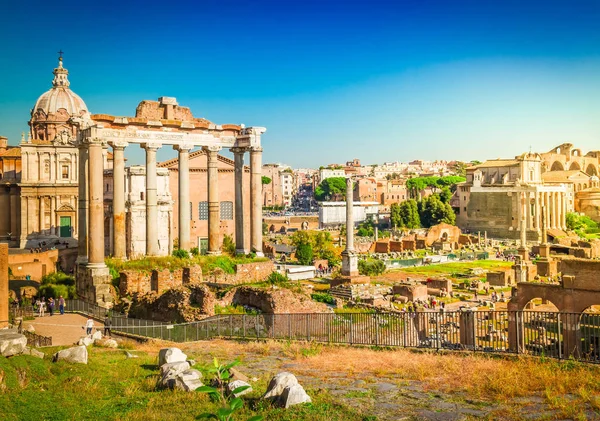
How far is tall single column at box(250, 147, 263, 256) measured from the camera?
24.9 meters

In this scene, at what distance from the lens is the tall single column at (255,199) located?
2489 centimetres

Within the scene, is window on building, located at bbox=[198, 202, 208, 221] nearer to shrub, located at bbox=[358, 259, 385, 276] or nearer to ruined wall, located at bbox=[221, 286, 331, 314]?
shrub, located at bbox=[358, 259, 385, 276]

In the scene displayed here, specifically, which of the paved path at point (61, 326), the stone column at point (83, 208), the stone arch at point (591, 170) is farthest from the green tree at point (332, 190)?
the paved path at point (61, 326)

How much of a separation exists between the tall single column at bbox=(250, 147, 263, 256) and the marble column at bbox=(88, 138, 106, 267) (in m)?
6.23

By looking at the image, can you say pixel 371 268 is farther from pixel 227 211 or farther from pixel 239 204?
pixel 239 204

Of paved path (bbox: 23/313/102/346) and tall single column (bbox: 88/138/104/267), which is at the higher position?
tall single column (bbox: 88/138/104/267)

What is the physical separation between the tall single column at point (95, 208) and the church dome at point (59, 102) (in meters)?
22.7

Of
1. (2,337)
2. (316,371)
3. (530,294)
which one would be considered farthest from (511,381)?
(530,294)

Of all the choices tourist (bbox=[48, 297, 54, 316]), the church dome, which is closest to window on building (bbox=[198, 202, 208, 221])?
the church dome

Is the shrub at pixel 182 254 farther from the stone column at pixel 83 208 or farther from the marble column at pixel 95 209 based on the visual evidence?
the stone column at pixel 83 208

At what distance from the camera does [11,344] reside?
10258 millimetres

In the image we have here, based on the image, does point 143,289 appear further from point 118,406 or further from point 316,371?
point 118,406

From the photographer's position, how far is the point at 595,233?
83.2 metres

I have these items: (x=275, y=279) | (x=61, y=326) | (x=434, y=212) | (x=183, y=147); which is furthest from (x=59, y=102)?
(x=434, y=212)
